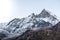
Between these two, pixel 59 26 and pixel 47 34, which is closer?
pixel 47 34

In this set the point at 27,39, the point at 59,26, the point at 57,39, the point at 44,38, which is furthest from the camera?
the point at 59,26

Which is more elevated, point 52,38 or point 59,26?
point 59,26

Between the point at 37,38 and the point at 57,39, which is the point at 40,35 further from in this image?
the point at 57,39

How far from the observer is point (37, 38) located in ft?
264

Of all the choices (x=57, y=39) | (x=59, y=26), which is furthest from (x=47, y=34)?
(x=59, y=26)

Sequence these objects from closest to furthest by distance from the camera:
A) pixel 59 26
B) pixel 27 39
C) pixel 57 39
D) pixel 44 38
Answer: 1. pixel 57 39
2. pixel 44 38
3. pixel 27 39
4. pixel 59 26

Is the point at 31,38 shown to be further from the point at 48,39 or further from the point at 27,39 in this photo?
the point at 48,39

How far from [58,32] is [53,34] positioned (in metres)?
3.21

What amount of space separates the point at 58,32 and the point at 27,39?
599 inches

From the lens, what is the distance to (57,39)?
73812 mm

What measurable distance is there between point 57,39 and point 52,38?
2632 mm

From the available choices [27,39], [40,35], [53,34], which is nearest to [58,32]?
[53,34]

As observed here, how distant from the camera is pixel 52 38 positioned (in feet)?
248

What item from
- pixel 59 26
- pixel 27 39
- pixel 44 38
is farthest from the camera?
pixel 59 26
